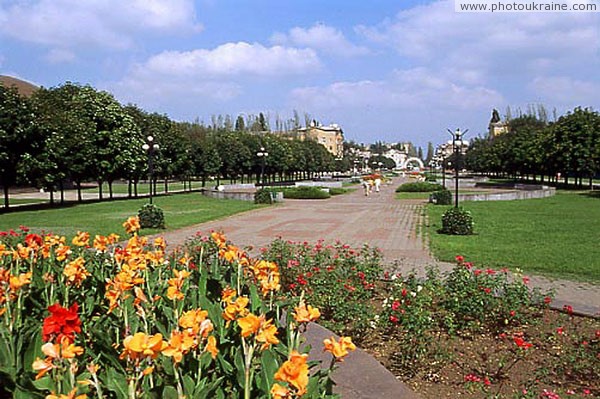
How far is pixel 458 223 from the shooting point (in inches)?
559

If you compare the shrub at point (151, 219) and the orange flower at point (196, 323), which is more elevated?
the orange flower at point (196, 323)

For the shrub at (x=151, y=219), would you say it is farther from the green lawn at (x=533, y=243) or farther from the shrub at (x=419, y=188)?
the shrub at (x=419, y=188)

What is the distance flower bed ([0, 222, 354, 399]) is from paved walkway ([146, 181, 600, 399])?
68 cm

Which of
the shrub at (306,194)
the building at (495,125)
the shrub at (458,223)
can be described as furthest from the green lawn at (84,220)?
the building at (495,125)

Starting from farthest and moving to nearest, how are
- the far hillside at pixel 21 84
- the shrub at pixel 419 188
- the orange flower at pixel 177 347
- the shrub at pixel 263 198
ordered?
the far hillside at pixel 21 84, the shrub at pixel 419 188, the shrub at pixel 263 198, the orange flower at pixel 177 347

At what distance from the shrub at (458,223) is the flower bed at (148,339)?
11293 millimetres

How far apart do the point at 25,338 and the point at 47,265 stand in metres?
1.84

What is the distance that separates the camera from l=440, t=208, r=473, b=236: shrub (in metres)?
14.2

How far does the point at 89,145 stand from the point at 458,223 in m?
20.4

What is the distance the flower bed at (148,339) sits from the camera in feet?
5.84

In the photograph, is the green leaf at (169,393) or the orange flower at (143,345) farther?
the green leaf at (169,393)

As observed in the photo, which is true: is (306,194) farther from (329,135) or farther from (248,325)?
(329,135)

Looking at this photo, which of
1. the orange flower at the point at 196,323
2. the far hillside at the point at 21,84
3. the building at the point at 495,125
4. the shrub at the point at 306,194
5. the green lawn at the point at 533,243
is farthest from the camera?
the building at the point at 495,125

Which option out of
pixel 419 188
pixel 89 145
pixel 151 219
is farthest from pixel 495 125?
pixel 151 219
